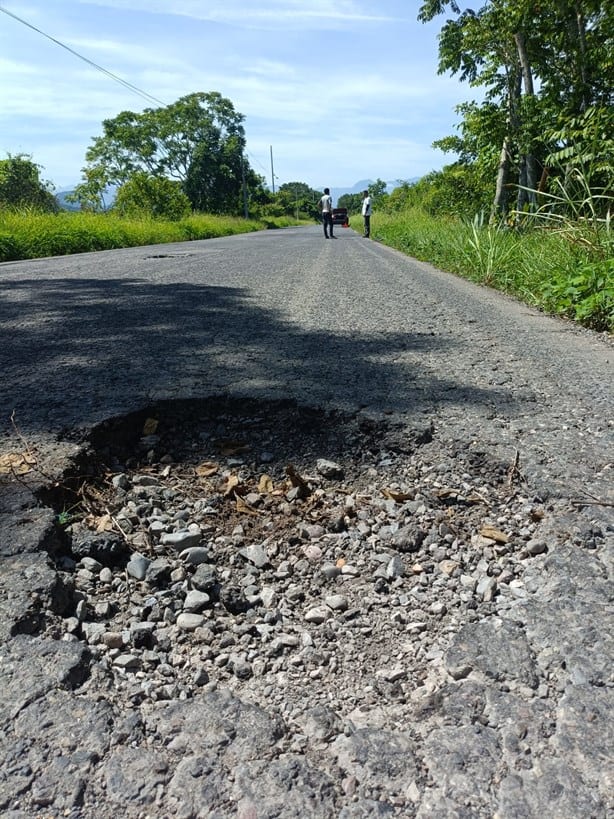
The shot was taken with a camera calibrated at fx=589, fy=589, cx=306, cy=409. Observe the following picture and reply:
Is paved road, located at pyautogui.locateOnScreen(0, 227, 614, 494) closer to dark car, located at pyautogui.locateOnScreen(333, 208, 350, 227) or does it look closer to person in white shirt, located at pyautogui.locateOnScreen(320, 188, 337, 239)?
person in white shirt, located at pyautogui.locateOnScreen(320, 188, 337, 239)

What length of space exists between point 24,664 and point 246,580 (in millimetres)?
551

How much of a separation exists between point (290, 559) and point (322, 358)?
6.02 ft

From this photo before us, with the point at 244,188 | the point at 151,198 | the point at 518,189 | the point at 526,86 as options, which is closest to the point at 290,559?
the point at 526,86

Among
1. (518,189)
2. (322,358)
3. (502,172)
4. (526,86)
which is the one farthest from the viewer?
(518,189)

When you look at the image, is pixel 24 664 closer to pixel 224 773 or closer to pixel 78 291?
pixel 224 773

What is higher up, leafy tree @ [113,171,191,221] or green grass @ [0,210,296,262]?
leafy tree @ [113,171,191,221]

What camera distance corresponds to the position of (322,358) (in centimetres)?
330

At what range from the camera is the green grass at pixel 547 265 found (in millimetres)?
4402

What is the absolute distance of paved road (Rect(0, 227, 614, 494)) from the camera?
7.74 ft

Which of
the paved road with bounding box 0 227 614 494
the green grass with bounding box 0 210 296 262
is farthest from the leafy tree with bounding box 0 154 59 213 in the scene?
the paved road with bounding box 0 227 614 494

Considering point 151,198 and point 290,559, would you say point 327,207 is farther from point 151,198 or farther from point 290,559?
point 290,559

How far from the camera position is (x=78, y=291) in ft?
20.0

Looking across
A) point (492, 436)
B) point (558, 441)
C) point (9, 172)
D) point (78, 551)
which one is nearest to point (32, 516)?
point (78, 551)

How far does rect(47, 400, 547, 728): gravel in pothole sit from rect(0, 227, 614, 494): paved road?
0.30 meters
